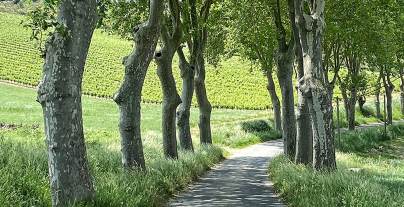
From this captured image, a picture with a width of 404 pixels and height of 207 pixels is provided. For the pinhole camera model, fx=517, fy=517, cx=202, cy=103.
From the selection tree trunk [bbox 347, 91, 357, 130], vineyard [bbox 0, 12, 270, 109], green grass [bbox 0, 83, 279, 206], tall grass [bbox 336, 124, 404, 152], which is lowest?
tall grass [bbox 336, 124, 404, 152]

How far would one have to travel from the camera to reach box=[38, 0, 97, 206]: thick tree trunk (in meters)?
7.67

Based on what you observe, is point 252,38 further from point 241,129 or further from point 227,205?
point 241,129

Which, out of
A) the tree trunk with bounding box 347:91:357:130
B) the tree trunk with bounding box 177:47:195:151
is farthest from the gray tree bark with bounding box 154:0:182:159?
the tree trunk with bounding box 347:91:357:130

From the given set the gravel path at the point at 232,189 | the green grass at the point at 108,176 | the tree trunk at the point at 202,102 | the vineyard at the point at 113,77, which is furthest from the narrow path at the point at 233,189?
the vineyard at the point at 113,77

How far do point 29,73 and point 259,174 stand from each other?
219 feet

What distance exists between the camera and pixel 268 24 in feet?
72.7

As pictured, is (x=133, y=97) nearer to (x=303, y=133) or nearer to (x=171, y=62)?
(x=171, y=62)

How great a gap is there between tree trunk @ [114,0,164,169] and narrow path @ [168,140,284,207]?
157 centimetres

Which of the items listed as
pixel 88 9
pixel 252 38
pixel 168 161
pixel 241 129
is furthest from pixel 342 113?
pixel 88 9

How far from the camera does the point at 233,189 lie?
14516 millimetres

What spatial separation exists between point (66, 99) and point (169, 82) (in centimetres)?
1009

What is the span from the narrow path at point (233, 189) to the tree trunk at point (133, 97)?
1.57 m

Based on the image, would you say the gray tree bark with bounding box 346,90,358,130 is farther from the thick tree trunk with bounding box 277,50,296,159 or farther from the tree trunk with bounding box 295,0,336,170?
the tree trunk with bounding box 295,0,336,170

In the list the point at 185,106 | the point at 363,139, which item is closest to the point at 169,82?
the point at 185,106
